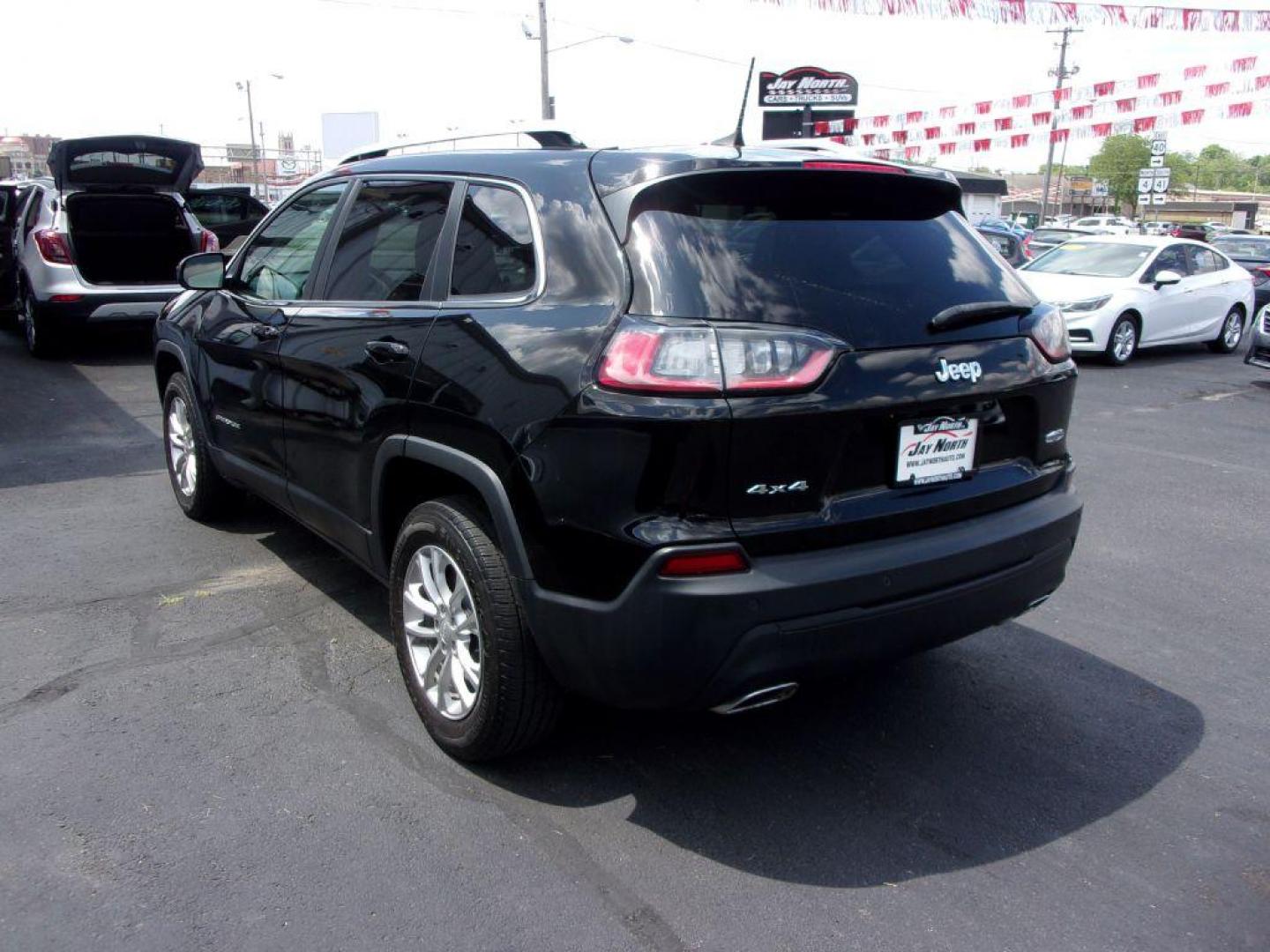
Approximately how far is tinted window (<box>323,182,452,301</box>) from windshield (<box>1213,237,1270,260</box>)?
20.1 metres

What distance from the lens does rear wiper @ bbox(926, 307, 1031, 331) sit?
9.86 feet

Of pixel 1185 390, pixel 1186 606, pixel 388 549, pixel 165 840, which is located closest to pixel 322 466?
pixel 388 549

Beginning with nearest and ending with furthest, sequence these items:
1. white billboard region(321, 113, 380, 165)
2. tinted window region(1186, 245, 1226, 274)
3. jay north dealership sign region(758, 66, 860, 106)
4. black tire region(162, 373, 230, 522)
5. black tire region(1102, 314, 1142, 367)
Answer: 1. black tire region(162, 373, 230, 522)
2. black tire region(1102, 314, 1142, 367)
3. tinted window region(1186, 245, 1226, 274)
4. jay north dealership sign region(758, 66, 860, 106)
5. white billboard region(321, 113, 380, 165)

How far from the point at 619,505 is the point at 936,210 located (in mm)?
1531

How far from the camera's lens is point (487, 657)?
10.0 ft

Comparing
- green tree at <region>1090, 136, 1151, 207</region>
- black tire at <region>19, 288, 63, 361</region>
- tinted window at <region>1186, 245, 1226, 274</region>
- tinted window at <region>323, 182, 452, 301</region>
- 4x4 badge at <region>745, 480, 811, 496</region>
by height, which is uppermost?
green tree at <region>1090, 136, 1151, 207</region>

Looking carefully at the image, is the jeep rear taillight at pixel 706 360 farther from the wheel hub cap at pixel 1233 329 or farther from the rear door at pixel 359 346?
the wheel hub cap at pixel 1233 329

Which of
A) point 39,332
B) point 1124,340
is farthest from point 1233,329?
point 39,332

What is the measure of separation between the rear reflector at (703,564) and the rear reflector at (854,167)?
1.16 metres

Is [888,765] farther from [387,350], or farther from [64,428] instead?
[64,428]

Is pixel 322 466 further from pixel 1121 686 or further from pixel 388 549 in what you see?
pixel 1121 686

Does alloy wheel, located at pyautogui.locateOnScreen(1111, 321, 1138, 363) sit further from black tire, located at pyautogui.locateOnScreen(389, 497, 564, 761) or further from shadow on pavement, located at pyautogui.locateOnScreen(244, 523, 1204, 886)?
black tire, located at pyautogui.locateOnScreen(389, 497, 564, 761)

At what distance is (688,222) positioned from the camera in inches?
112

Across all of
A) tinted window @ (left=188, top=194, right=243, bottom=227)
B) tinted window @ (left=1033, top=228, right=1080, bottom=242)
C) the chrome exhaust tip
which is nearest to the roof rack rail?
the chrome exhaust tip
